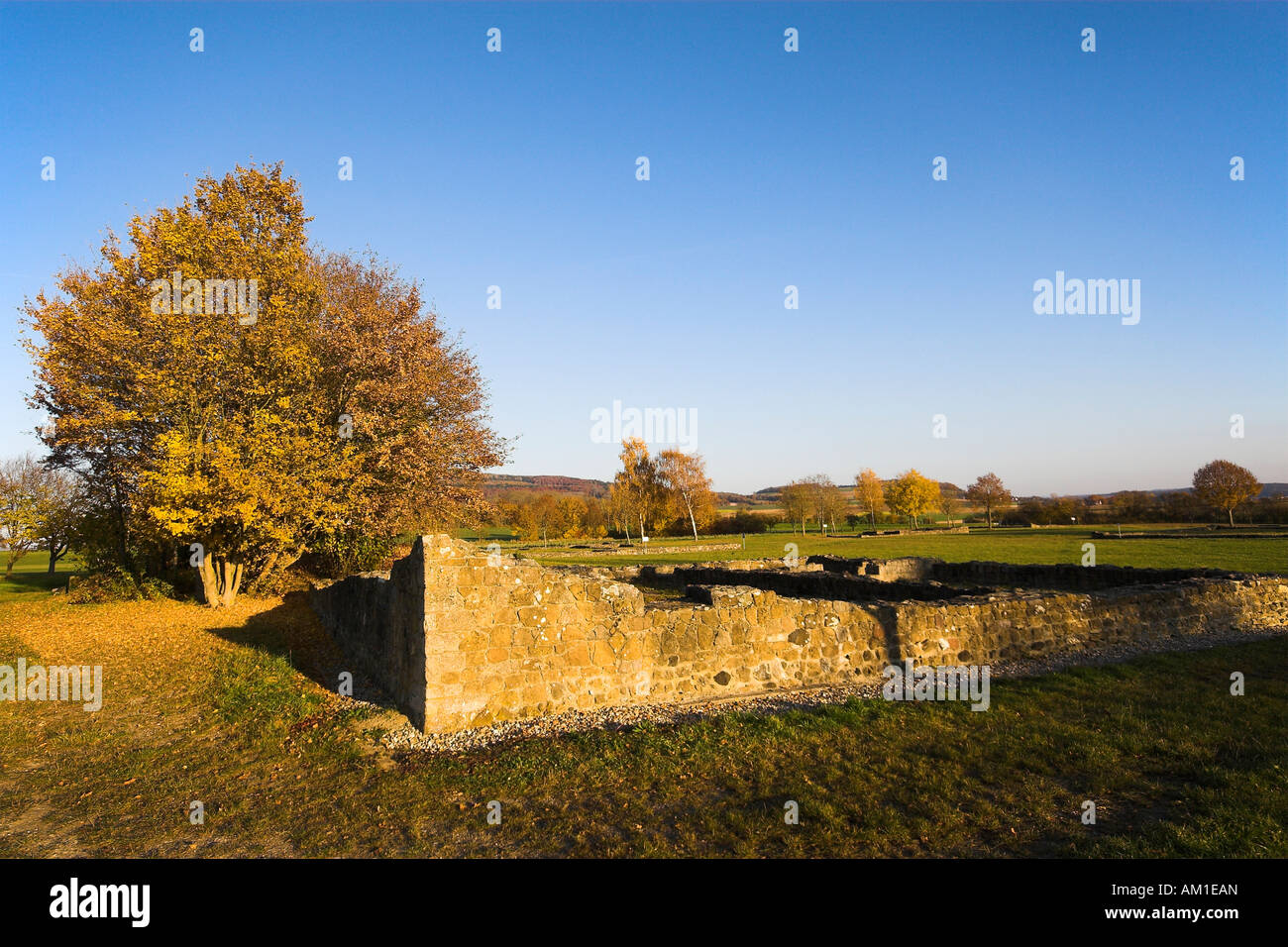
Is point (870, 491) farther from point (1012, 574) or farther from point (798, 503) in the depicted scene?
point (1012, 574)

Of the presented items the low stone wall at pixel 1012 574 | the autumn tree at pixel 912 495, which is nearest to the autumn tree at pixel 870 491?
the autumn tree at pixel 912 495

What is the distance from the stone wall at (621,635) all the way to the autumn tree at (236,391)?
16.6 feet

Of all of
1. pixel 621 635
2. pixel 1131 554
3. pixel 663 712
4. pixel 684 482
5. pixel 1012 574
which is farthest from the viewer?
A: pixel 684 482

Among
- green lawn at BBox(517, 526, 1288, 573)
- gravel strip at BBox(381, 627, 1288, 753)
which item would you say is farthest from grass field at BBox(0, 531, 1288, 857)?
green lawn at BBox(517, 526, 1288, 573)

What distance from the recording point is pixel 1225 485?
58469 millimetres

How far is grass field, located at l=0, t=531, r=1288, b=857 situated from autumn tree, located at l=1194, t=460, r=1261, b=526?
211 feet

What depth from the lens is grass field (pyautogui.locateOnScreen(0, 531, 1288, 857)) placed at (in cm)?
492

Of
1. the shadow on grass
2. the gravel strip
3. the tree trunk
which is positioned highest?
the tree trunk

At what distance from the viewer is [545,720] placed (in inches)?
→ 310

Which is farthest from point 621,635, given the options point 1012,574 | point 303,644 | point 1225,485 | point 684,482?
point 1225,485

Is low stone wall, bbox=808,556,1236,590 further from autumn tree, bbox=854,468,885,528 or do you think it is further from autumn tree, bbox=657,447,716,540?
autumn tree, bbox=854,468,885,528

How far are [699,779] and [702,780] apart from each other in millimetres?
35
